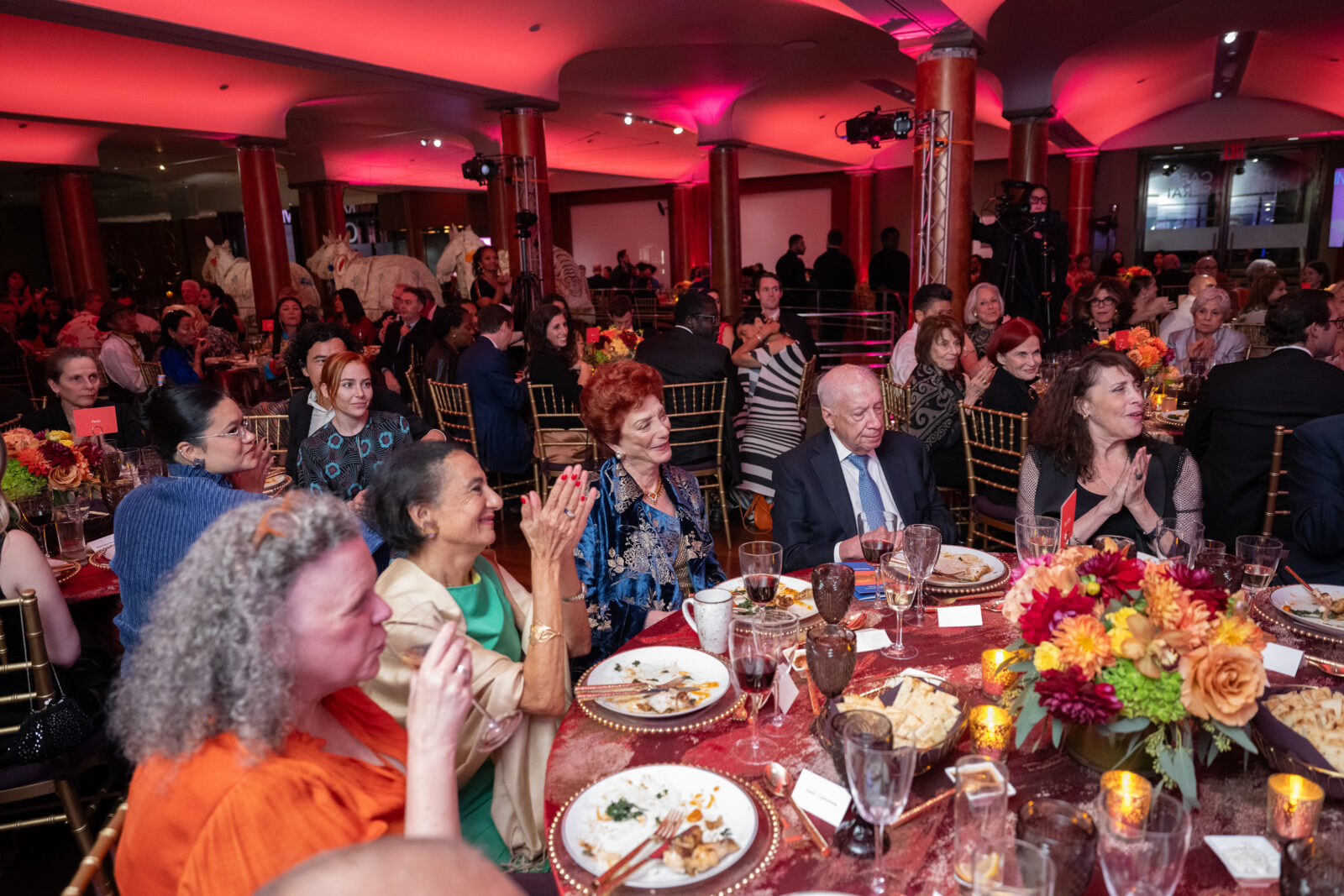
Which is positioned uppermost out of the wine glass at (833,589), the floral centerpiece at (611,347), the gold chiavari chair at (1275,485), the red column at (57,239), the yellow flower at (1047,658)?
the red column at (57,239)

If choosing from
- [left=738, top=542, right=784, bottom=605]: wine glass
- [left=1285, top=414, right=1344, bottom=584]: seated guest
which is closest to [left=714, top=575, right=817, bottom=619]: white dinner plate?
[left=738, top=542, right=784, bottom=605]: wine glass

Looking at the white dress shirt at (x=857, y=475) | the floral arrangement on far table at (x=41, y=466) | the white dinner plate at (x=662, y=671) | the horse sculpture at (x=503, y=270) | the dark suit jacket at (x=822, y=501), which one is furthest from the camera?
the horse sculpture at (x=503, y=270)

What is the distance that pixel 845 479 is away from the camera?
2.79m

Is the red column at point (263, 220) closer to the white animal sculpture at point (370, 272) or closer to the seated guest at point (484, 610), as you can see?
the white animal sculpture at point (370, 272)

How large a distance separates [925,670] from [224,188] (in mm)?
19010

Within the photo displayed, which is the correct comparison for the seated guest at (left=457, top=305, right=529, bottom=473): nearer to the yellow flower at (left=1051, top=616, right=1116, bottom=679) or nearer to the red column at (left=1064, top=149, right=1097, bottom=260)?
the yellow flower at (left=1051, top=616, right=1116, bottom=679)

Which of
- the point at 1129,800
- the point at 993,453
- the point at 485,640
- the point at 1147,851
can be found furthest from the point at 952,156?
the point at 1147,851

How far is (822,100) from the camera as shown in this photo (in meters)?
15.0

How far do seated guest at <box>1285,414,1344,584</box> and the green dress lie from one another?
2391 millimetres

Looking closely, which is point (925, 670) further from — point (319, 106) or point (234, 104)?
point (319, 106)

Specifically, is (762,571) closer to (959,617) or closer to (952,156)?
(959,617)

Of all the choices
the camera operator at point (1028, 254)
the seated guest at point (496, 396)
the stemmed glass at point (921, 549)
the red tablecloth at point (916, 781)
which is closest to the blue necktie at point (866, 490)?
the stemmed glass at point (921, 549)

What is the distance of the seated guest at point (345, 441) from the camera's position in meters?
3.51

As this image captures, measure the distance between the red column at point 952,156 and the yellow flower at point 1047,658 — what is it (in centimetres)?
668
